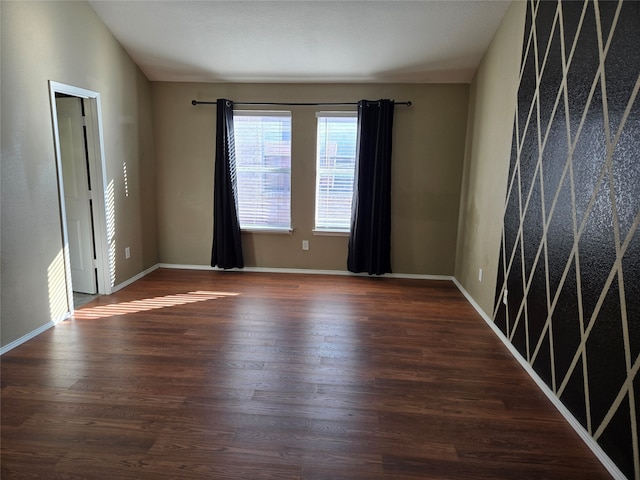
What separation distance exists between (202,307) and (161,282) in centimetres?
100

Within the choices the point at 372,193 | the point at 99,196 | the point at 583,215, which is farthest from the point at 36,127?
the point at 583,215

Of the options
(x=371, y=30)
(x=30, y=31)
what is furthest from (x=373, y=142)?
(x=30, y=31)

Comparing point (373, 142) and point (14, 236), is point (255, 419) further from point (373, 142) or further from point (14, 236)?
point (373, 142)

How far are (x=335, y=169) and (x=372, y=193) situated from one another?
1.76 feet

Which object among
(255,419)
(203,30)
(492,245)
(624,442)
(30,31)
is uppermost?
(203,30)

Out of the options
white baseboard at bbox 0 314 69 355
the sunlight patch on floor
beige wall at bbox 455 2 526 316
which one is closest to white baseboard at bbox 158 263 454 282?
beige wall at bbox 455 2 526 316

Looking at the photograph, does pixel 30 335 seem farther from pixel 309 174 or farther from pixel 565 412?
pixel 565 412

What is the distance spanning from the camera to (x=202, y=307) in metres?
3.50

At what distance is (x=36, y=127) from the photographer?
2.77 metres

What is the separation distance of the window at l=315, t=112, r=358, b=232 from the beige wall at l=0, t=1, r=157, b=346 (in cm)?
218

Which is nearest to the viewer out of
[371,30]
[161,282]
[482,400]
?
[482,400]

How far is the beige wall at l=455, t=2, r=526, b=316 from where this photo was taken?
9.98 ft

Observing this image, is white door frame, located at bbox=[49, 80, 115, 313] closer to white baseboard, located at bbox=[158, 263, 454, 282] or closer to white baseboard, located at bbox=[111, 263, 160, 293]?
white baseboard, located at bbox=[111, 263, 160, 293]

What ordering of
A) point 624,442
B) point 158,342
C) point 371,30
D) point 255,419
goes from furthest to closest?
point 371,30, point 158,342, point 255,419, point 624,442
